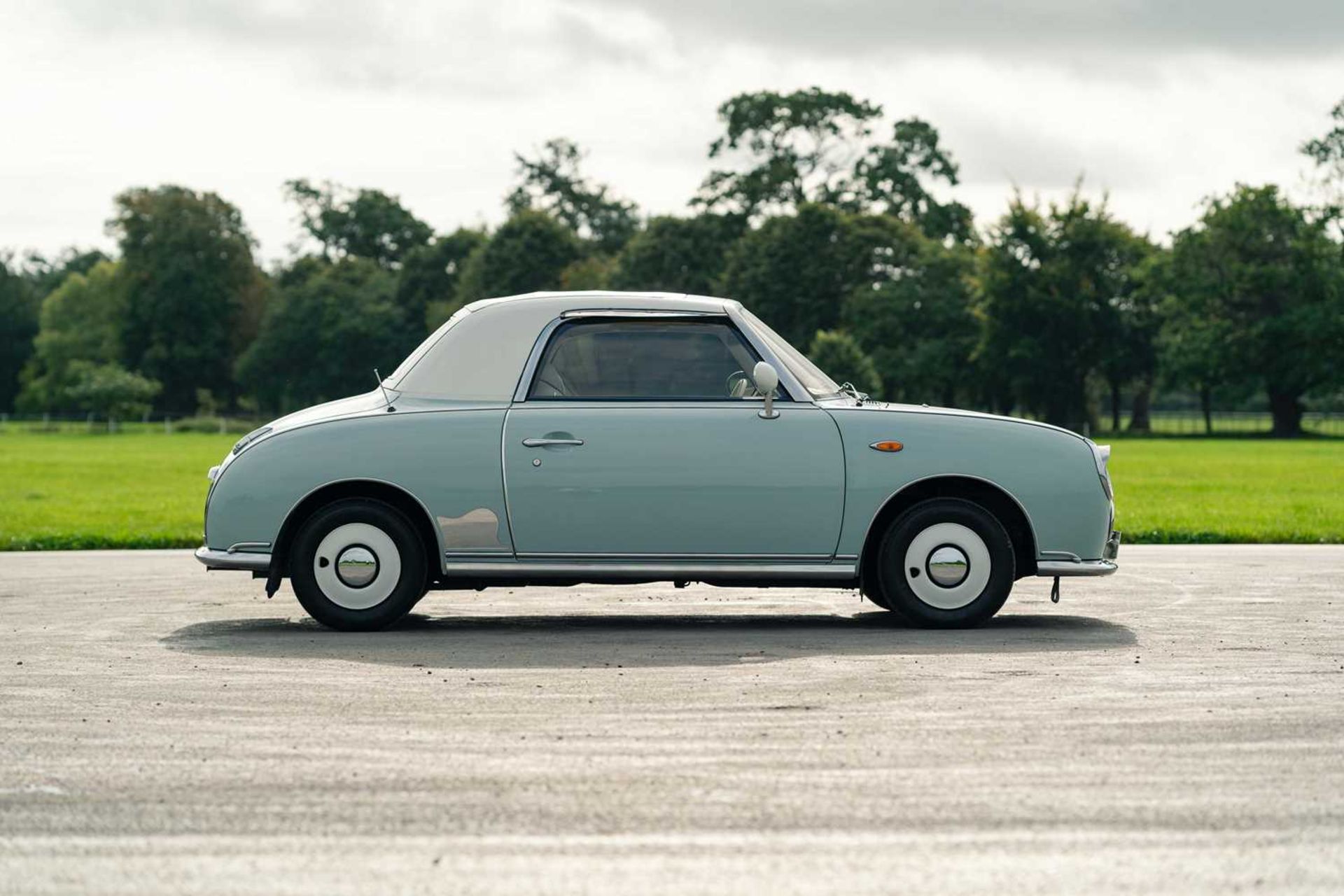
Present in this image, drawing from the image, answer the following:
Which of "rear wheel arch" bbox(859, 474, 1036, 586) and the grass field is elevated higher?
"rear wheel arch" bbox(859, 474, 1036, 586)

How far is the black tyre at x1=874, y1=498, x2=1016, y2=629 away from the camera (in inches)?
374

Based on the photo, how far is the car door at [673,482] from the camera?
944cm

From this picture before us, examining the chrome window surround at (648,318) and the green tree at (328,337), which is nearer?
the chrome window surround at (648,318)

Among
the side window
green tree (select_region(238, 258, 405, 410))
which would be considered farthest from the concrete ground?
green tree (select_region(238, 258, 405, 410))

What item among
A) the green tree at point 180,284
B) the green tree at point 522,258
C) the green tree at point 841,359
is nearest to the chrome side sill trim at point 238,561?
the green tree at point 841,359

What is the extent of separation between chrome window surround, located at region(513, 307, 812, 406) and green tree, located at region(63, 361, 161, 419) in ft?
294

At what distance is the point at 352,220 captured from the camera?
11238 centimetres

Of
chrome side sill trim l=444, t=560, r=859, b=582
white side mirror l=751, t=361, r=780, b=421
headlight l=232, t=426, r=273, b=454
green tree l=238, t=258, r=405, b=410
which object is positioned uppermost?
green tree l=238, t=258, r=405, b=410

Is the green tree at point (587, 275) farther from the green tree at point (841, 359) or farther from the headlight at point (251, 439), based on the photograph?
the headlight at point (251, 439)

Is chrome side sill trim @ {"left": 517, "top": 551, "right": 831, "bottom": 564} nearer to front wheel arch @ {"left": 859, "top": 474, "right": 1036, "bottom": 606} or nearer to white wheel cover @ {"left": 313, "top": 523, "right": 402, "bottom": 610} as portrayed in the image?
front wheel arch @ {"left": 859, "top": 474, "right": 1036, "bottom": 606}

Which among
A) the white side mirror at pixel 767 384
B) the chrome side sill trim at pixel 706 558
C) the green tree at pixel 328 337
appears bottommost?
the chrome side sill trim at pixel 706 558

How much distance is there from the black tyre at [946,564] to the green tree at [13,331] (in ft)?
412

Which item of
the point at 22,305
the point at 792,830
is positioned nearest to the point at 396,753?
the point at 792,830

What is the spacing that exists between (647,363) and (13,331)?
126262mm
